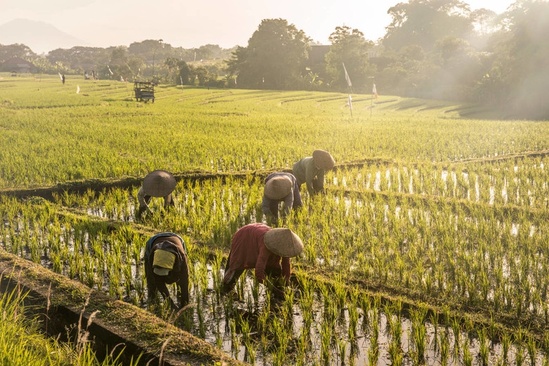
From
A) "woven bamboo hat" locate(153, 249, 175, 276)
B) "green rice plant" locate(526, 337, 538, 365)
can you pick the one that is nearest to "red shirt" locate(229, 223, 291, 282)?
"woven bamboo hat" locate(153, 249, 175, 276)

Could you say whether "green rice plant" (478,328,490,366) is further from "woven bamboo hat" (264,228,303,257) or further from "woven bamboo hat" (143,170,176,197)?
"woven bamboo hat" (143,170,176,197)

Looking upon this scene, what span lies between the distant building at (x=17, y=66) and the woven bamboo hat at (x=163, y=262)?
62.7m

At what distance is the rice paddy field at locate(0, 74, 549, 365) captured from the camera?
11.4ft

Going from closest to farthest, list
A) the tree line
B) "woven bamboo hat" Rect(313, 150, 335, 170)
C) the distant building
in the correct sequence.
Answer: "woven bamboo hat" Rect(313, 150, 335, 170) → the tree line → the distant building

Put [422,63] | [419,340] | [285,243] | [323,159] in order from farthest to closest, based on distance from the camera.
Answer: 1. [422,63]
2. [323,159]
3. [285,243]
4. [419,340]


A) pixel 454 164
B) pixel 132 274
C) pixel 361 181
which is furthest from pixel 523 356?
pixel 454 164

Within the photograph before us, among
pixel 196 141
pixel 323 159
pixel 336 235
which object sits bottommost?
pixel 336 235

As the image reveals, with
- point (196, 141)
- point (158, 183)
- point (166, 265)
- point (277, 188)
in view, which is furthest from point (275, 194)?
point (196, 141)

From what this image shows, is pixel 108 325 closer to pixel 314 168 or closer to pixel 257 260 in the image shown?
pixel 257 260

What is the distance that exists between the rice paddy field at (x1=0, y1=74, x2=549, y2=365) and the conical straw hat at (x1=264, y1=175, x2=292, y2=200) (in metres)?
0.48

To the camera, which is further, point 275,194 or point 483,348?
point 275,194

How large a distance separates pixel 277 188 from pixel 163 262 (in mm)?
2018

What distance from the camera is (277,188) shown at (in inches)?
211

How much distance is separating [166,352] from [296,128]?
1326 centimetres
